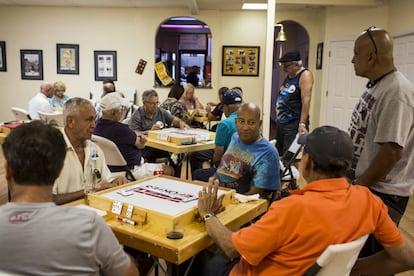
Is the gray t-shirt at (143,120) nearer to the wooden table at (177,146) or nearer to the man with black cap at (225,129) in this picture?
the wooden table at (177,146)

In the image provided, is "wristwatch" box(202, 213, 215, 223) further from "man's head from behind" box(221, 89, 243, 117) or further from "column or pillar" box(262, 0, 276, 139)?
"column or pillar" box(262, 0, 276, 139)

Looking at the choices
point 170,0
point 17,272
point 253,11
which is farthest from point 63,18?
point 17,272

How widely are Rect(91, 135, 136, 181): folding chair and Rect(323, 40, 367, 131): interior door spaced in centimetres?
507

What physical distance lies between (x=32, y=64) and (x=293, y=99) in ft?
19.5

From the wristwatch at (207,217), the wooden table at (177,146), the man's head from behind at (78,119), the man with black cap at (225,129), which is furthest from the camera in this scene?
the wooden table at (177,146)

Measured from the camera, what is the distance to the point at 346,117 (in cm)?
708

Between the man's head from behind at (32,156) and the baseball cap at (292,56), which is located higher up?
the baseball cap at (292,56)

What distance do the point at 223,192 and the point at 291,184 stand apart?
217cm

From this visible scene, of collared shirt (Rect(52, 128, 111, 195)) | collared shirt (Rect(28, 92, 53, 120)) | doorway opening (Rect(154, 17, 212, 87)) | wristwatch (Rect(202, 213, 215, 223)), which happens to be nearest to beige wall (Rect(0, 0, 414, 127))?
collared shirt (Rect(28, 92, 53, 120))

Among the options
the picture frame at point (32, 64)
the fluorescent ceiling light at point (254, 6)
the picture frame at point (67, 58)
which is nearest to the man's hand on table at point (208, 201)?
the fluorescent ceiling light at point (254, 6)

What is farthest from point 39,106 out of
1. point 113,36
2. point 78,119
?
point 78,119

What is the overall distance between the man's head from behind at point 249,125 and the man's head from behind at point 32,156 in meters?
1.50

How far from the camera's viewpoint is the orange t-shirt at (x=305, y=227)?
4.05 feet

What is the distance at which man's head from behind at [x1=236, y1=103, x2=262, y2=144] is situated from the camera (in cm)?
247
